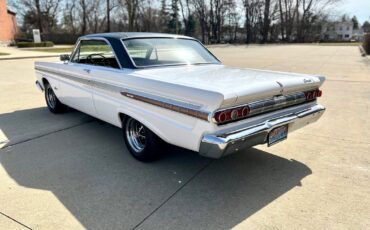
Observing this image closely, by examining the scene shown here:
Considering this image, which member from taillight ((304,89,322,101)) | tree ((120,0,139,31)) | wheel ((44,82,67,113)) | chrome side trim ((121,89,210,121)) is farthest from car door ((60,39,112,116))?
tree ((120,0,139,31))

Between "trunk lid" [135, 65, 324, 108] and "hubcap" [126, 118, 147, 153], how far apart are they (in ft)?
2.28

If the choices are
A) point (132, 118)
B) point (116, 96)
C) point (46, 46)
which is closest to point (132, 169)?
point (132, 118)

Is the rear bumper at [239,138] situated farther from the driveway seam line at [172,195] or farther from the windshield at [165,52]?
the windshield at [165,52]

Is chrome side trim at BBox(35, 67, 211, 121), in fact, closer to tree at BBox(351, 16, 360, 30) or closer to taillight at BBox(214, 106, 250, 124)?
taillight at BBox(214, 106, 250, 124)

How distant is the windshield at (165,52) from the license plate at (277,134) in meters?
1.79

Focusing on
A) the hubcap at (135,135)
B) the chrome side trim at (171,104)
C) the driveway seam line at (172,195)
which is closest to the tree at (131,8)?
the hubcap at (135,135)

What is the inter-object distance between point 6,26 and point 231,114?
170 feet

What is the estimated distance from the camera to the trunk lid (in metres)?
3.07

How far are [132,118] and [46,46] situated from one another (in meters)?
38.2

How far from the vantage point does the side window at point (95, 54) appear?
4.55m

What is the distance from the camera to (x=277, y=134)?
3.58 metres

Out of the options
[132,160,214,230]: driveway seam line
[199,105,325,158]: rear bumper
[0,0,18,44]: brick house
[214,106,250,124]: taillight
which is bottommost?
[132,160,214,230]: driveway seam line

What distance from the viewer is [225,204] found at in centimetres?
318

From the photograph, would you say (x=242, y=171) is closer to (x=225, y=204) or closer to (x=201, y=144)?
(x=225, y=204)
